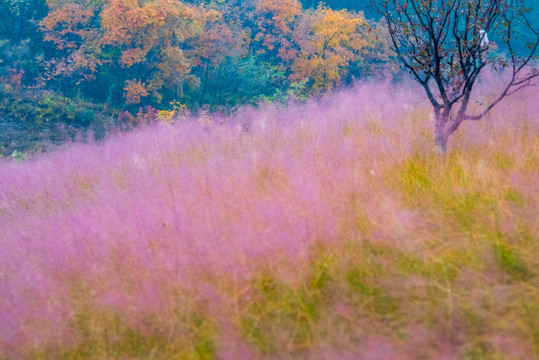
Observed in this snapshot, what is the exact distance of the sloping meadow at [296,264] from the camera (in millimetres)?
2189

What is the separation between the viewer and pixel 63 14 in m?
15.1

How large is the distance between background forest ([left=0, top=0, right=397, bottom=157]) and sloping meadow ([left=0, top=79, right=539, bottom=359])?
34.0 feet

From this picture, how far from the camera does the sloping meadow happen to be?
2.19 meters

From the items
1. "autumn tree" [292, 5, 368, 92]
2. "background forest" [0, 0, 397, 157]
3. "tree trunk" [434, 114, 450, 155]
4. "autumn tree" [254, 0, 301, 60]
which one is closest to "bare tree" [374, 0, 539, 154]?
"tree trunk" [434, 114, 450, 155]

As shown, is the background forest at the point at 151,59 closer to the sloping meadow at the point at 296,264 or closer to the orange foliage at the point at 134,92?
the orange foliage at the point at 134,92

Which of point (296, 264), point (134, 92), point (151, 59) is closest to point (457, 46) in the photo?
point (296, 264)

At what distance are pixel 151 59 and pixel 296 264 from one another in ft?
48.5

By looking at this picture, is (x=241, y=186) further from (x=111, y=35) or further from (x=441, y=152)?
(x=111, y=35)

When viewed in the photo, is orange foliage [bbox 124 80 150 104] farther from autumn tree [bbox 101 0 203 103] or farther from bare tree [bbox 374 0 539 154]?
bare tree [bbox 374 0 539 154]

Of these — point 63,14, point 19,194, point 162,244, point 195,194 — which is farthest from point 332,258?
point 63,14

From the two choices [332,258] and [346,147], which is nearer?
[332,258]

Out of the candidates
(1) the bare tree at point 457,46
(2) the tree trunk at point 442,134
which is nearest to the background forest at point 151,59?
(1) the bare tree at point 457,46

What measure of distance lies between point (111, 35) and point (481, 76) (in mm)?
11825

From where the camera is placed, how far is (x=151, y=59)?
15.8 metres
